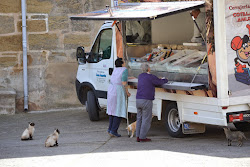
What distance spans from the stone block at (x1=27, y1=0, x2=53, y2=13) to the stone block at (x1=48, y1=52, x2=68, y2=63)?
1.15m

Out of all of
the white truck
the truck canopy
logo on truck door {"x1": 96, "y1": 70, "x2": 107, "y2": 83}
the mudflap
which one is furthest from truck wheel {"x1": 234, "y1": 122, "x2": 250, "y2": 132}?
logo on truck door {"x1": 96, "y1": 70, "x2": 107, "y2": 83}

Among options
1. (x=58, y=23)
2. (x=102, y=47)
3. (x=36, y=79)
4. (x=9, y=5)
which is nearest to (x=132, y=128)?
(x=102, y=47)

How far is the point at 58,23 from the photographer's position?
49.3 ft

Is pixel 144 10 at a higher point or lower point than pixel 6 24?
lower

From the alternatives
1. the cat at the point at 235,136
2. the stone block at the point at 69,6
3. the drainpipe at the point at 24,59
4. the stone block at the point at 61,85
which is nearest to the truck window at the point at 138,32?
the cat at the point at 235,136

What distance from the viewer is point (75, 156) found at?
871cm

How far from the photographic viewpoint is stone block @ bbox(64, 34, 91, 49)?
15.1m

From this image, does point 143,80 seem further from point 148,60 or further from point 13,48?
point 13,48

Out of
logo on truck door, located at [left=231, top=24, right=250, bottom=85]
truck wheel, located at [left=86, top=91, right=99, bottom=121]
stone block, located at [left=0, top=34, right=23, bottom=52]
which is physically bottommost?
truck wheel, located at [left=86, top=91, right=99, bottom=121]

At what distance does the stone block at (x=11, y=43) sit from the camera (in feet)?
47.9

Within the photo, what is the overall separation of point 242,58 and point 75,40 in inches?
276

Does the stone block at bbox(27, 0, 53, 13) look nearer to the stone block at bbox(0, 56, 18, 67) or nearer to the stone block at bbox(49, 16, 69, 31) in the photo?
the stone block at bbox(49, 16, 69, 31)

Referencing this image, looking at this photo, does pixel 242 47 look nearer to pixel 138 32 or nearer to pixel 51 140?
pixel 138 32

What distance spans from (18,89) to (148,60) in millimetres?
4984
